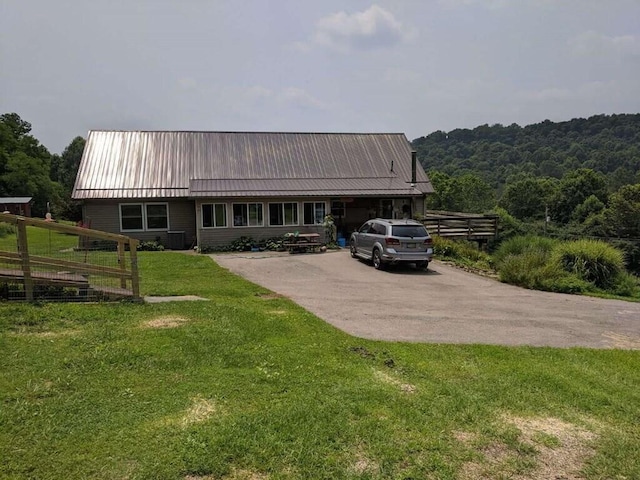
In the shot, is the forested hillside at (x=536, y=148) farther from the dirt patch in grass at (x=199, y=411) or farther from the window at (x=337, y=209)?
the dirt patch in grass at (x=199, y=411)

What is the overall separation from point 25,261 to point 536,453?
8215 mm

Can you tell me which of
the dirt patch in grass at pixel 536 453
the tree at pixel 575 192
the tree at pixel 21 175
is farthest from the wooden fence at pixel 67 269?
the tree at pixel 575 192

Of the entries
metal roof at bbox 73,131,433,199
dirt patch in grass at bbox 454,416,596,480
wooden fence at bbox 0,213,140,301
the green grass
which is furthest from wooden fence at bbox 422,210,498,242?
dirt patch in grass at bbox 454,416,596,480

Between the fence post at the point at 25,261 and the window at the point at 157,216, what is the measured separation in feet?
57.8

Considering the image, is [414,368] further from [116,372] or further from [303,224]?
[303,224]

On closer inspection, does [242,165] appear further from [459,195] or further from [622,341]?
[459,195]

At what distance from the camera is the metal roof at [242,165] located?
25.4 metres

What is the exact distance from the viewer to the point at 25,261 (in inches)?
322

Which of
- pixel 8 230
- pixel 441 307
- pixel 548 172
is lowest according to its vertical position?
pixel 441 307

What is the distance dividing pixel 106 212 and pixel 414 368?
2289 centimetres

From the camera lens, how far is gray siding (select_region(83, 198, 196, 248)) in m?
24.8

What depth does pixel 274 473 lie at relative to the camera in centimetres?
338

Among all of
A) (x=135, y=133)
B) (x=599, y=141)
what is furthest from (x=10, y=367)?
(x=599, y=141)

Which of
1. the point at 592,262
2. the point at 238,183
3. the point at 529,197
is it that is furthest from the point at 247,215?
the point at 529,197
